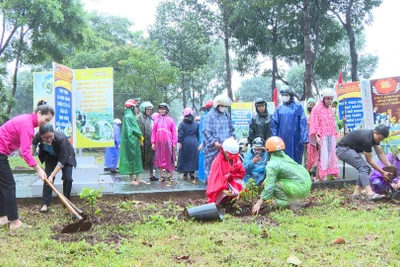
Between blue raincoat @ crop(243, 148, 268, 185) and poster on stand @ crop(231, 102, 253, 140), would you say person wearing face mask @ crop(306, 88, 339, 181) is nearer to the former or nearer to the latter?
blue raincoat @ crop(243, 148, 268, 185)

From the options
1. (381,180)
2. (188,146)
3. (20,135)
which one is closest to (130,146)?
(188,146)

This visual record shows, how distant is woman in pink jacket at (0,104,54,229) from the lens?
14.9 ft

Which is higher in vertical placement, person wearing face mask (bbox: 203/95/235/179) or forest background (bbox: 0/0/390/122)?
forest background (bbox: 0/0/390/122)

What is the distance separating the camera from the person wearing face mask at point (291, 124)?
22.7ft

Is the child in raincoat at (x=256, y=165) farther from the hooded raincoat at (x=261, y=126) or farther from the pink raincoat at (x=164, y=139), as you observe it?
the pink raincoat at (x=164, y=139)

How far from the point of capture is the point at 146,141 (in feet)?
28.3

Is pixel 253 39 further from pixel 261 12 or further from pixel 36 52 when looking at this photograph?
pixel 36 52

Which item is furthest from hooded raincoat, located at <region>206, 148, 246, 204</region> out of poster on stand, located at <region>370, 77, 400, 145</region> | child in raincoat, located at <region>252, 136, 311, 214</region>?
poster on stand, located at <region>370, 77, 400, 145</region>

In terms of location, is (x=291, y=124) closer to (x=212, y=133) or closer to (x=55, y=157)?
(x=212, y=133)

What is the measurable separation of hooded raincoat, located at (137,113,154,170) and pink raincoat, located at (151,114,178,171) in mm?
408

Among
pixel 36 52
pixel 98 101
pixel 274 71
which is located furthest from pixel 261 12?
pixel 98 101

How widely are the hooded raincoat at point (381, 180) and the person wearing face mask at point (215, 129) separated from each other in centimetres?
244

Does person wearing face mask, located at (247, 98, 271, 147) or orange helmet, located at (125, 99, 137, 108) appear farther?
orange helmet, located at (125, 99, 137, 108)

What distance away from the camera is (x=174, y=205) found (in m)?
5.68
